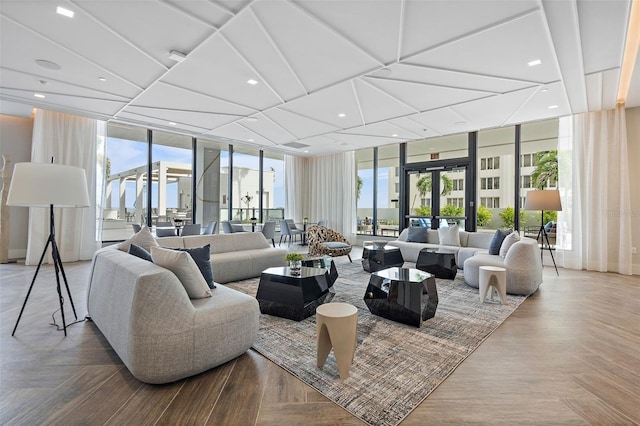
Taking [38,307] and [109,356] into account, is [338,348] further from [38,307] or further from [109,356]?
[38,307]

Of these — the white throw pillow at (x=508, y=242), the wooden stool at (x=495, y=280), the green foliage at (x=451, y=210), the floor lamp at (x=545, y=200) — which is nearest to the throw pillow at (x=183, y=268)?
the wooden stool at (x=495, y=280)

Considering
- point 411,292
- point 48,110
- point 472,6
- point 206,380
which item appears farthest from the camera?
point 48,110

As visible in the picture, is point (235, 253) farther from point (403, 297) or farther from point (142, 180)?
point (142, 180)

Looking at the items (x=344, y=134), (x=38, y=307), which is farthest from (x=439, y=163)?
(x=38, y=307)

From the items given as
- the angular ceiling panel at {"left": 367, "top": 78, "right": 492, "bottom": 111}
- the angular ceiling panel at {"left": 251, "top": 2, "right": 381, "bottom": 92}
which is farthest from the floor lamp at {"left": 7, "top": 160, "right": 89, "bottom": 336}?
the angular ceiling panel at {"left": 367, "top": 78, "right": 492, "bottom": 111}

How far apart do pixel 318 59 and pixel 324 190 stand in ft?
22.0

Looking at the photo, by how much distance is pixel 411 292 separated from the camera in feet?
9.73

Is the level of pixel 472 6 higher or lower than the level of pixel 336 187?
higher

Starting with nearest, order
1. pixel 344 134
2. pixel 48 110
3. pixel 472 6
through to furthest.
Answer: pixel 472 6 < pixel 48 110 < pixel 344 134

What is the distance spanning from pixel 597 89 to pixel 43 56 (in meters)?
7.58

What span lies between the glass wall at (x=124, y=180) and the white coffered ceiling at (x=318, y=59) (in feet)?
4.60

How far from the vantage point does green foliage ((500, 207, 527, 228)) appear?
6.99 meters

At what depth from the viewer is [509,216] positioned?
7160 millimetres

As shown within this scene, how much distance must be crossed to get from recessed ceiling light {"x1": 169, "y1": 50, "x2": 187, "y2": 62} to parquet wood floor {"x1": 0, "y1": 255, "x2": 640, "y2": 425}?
9.95 ft
